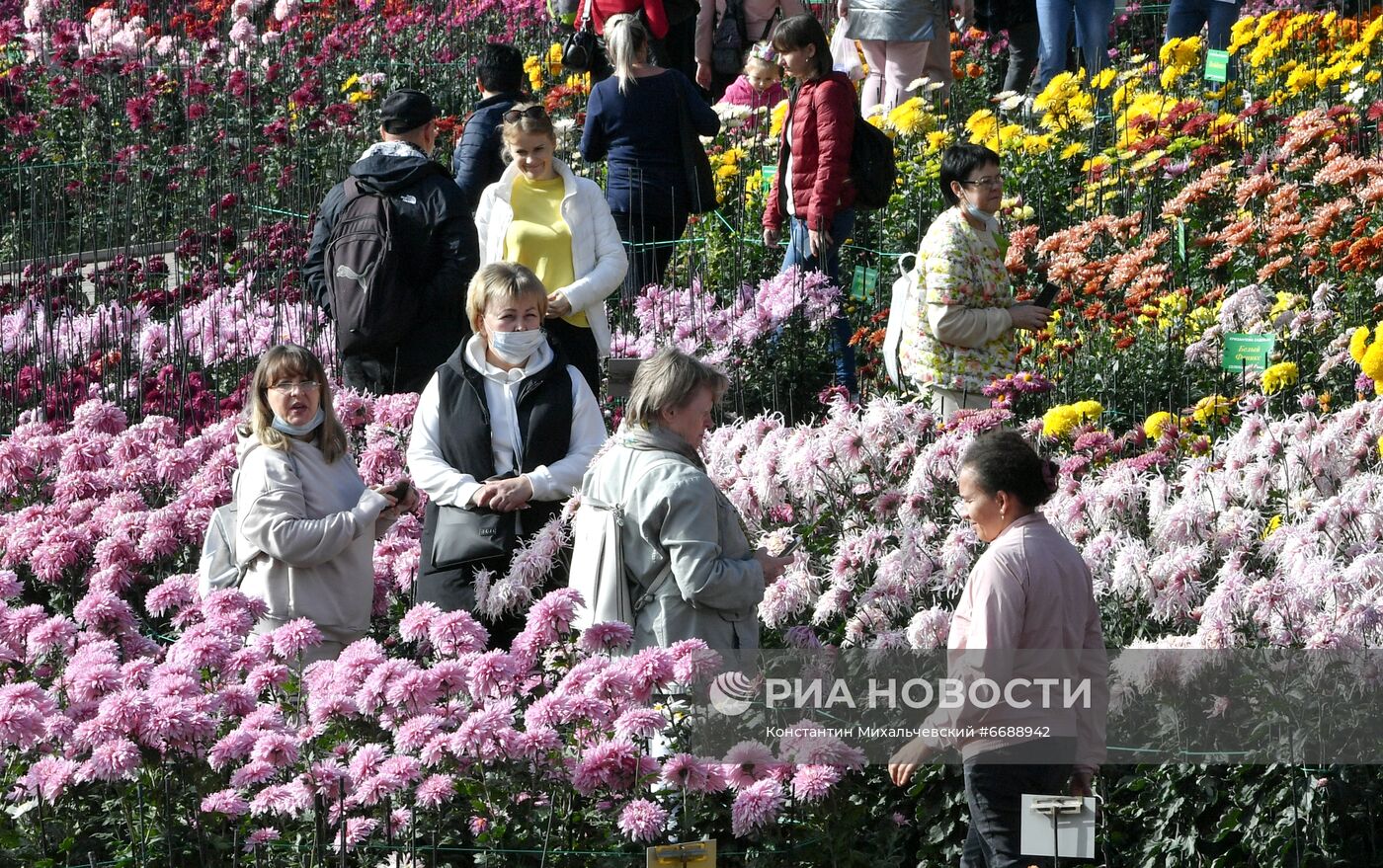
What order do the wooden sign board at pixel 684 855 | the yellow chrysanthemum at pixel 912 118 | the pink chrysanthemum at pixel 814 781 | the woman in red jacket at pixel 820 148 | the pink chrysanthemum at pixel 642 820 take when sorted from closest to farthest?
the wooden sign board at pixel 684 855
the pink chrysanthemum at pixel 642 820
the pink chrysanthemum at pixel 814 781
the woman in red jacket at pixel 820 148
the yellow chrysanthemum at pixel 912 118

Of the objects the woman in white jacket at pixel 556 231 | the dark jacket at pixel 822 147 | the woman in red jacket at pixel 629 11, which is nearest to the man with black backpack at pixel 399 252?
the woman in white jacket at pixel 556 231

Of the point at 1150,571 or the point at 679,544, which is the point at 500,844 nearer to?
the point at 679,544

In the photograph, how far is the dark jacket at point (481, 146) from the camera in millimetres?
8508

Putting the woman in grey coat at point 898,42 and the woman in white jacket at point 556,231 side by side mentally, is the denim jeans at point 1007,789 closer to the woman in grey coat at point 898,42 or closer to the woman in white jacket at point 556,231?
the woman in white jacket at point 556,231

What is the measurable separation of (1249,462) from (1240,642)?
85 cm

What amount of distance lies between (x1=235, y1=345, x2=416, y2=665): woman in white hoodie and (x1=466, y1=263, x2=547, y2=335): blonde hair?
0.49 metres

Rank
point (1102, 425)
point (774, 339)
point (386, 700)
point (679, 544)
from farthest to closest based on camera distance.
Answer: point (774, 339) → point (1102, 425) → point (679, 544) → point (386, 700)

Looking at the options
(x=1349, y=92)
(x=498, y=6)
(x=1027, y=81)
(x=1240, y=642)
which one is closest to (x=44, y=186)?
(x=498, y=6)

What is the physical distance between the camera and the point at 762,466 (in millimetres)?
6047

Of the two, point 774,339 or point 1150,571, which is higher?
point 774,339

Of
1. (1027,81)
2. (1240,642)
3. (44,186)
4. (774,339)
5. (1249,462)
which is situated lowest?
(1240,642)

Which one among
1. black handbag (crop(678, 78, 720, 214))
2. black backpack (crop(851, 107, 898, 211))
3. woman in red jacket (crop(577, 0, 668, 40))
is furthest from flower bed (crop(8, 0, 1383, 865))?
woman in red jacket (crop(577, 0, 668, 40))

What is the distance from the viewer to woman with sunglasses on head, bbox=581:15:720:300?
8.68 m

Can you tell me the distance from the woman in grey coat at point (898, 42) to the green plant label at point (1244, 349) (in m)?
4.76
